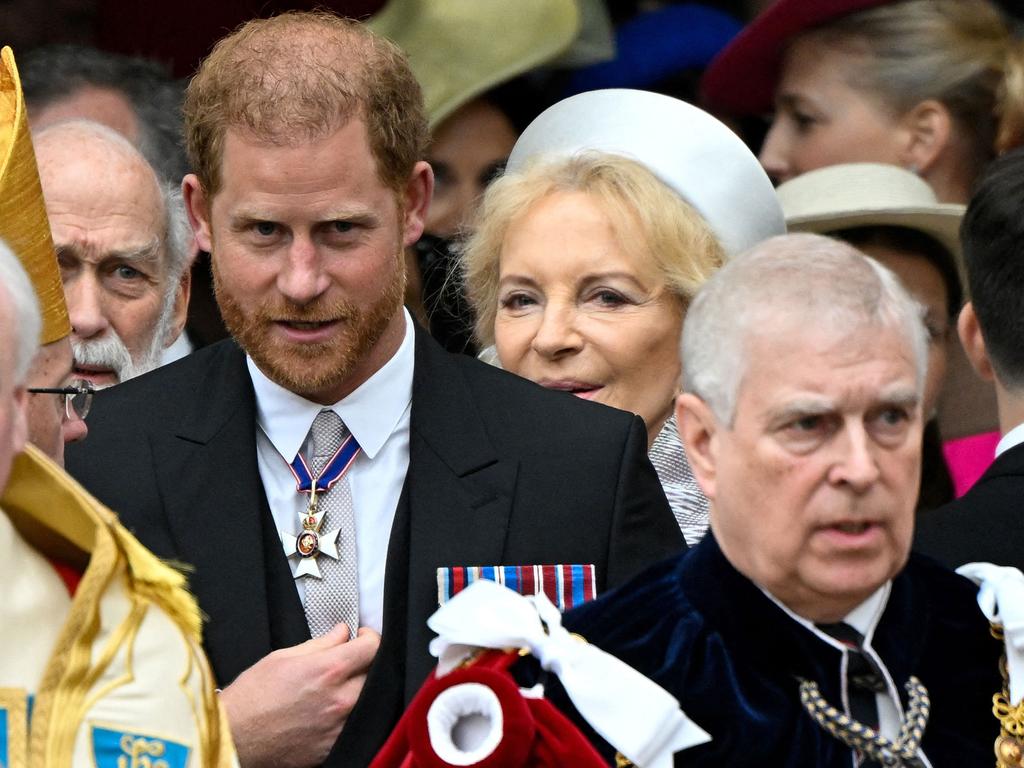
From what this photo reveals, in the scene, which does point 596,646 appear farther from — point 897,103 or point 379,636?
point 897,103

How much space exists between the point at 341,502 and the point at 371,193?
0.57 meters

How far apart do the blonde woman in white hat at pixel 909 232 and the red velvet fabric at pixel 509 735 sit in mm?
2190

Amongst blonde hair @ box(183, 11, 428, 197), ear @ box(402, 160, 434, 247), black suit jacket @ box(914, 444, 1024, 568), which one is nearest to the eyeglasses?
blonde hair @ box(183, 11, 428, 197)

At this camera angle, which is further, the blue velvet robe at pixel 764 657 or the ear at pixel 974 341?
the ear at pixel 974 341

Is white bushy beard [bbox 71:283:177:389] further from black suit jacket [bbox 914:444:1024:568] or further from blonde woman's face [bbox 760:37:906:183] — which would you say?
blonde woman's face [bbox 760:37:906:183]

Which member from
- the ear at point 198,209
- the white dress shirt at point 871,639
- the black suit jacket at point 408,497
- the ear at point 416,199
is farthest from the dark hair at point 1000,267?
the ear at point 198,209

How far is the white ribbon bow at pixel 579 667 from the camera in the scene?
354 cm

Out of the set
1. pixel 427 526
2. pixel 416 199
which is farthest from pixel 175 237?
pixel 427 526

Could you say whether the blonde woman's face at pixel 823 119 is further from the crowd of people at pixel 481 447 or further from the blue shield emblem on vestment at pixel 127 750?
the blue shield emblem on vestment at pixel 127 750

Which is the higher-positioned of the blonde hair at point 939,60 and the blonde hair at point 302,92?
the blonde hair at point 939,60

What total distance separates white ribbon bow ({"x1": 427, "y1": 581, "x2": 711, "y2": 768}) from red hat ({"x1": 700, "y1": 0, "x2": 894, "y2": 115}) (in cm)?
292

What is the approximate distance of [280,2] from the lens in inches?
253

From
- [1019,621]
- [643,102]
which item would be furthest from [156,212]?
[1019,621]

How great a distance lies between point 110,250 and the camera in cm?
515
